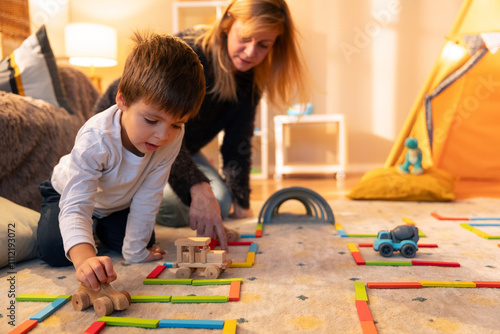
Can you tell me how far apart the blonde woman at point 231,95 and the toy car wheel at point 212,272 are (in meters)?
0.18

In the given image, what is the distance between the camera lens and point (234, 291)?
2.63 ft

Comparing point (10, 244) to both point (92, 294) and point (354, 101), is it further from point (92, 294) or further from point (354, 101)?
point (354, 101)

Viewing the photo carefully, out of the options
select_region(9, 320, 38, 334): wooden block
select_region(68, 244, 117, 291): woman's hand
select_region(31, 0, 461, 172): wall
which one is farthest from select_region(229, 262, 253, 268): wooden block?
select_region(31, 0, 461, 172): wall

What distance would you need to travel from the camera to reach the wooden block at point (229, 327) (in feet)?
2.10

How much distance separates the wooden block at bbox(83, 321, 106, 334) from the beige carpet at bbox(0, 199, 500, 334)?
0.01 m

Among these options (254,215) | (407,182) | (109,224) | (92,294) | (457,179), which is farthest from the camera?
(457,179)

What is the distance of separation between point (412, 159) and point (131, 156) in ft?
5.06

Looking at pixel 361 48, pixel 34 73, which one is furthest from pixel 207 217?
pixel 361 48

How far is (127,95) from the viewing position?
843mm

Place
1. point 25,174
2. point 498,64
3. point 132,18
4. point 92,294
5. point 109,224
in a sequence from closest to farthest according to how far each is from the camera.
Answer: point 92,294 < point 109,224 < point 25,174 < point 498,64 < point 132,18

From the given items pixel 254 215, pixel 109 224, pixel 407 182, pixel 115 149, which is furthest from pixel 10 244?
pixel 407 182

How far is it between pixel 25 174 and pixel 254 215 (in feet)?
2.75

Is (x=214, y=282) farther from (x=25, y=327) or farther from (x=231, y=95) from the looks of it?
(x=231, y=95)

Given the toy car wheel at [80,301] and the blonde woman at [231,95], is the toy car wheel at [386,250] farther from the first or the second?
the toy car wheel at [80,301]
